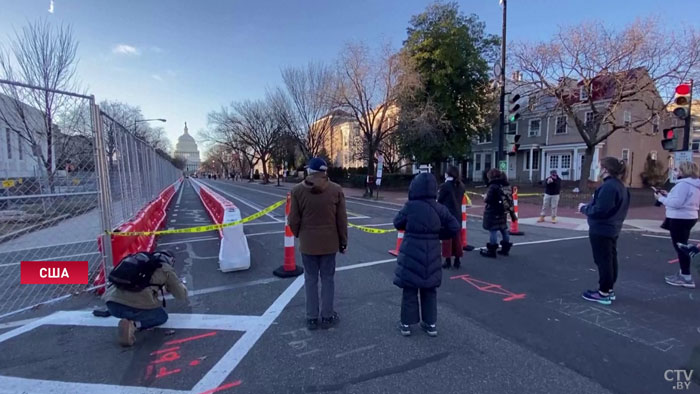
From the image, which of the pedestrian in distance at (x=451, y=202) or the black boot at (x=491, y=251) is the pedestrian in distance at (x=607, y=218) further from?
the black boot at (x=491, y=251)

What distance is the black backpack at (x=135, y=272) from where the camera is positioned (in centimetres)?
355

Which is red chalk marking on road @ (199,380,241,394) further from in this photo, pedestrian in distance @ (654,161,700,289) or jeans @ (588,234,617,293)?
pedestrian in distance @ (654,161,700,289)

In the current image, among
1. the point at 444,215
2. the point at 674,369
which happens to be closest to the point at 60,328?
the point at 444,215

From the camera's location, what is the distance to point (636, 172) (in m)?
31.3

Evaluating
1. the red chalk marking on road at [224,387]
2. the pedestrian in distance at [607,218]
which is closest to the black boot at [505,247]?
the pedestrian in distance at [607,218]

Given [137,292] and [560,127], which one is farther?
Answer: [560,127]

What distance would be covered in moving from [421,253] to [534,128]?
3588 cm

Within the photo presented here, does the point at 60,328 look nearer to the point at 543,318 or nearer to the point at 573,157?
the point at 543,318

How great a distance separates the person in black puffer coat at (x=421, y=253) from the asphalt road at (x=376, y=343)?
0.97 ft

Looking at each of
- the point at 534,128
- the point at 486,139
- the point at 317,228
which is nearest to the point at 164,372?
the point at 317,228

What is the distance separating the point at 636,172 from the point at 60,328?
4048 centimetres

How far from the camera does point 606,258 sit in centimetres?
447

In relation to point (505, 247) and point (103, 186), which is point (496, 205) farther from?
point (103, 186)

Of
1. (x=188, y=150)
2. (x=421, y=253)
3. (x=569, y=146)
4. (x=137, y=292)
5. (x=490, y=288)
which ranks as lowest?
(x=490, y=288)
